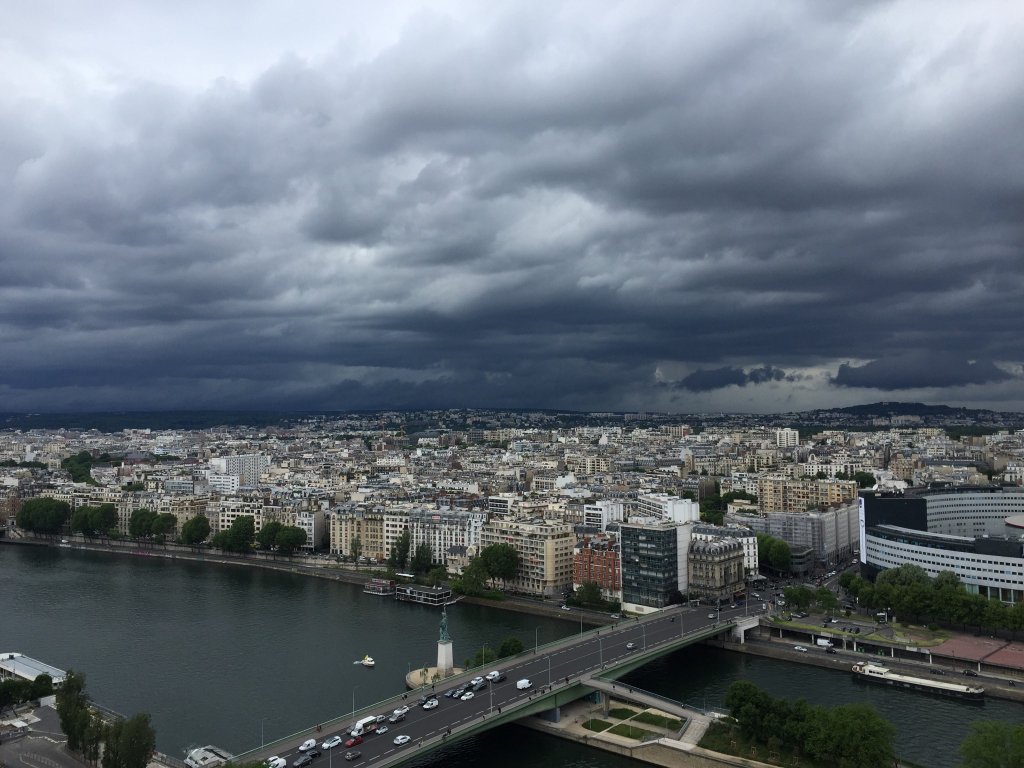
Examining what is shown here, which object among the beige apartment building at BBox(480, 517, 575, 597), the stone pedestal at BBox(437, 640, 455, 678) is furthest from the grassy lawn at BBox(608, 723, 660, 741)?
the beige apartment building at BBox(480, 517, 575, 597)

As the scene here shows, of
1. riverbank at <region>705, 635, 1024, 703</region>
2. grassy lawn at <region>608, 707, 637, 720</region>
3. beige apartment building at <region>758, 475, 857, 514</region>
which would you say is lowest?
grassy lawn at <region>608, 707, 637, 720</region>

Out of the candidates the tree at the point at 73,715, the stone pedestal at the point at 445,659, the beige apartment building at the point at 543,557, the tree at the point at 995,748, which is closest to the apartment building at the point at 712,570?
the beige apartment building at the point at 543,557

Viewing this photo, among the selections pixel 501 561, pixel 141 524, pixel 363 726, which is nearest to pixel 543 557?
pixel 501 561

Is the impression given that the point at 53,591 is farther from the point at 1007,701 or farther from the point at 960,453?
the point at 960,453

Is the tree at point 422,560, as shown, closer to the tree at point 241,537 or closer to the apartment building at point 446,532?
the apartment building at point 446,532

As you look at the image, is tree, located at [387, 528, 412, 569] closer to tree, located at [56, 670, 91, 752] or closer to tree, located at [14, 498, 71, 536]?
tree, located at [56, 670, 91, 752]

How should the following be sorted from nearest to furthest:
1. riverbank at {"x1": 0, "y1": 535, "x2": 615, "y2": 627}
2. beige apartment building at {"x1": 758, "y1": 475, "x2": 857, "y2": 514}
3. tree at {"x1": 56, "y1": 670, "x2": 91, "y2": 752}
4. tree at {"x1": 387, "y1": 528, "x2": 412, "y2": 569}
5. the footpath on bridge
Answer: tree at {"x1": 56, "y1": 670, "x2": 91, "y2": 752}, the footpath on bridge, riverbank at {"x1": 0, "y1": 535, "x2": 615, "y2": 627}, tree at {"x1": 387, "y1": 528, "x2": 412, "y2": 569}, beige apartment building at {"x1": 758, "y1": 475, "x2": 857, "y2": 514}

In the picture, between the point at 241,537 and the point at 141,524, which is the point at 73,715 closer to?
the point at 241,537
